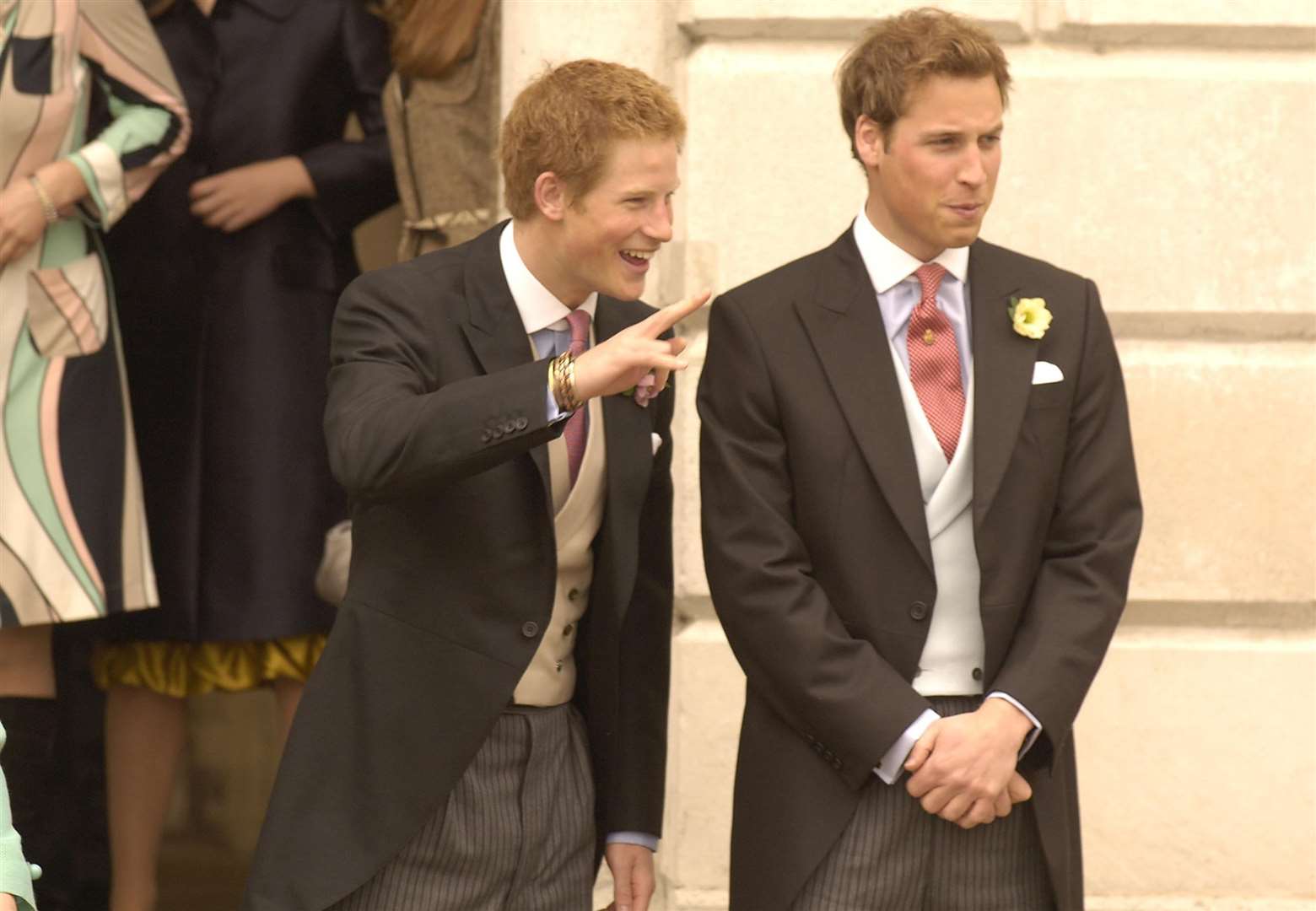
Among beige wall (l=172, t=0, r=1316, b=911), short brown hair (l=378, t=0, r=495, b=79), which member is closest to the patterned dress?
short brown hair (l=378, t=0, r=495, b=79)

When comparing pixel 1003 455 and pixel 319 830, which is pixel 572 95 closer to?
pixel 1003 455

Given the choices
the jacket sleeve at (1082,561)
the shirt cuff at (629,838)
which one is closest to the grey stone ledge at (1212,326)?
the jacket sleeve at (1082,561)

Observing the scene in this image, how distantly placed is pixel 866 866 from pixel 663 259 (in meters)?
1.84

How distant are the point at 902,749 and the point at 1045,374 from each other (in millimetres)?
606

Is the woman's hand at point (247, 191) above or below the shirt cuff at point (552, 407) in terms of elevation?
above

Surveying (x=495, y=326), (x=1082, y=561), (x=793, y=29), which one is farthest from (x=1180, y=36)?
(x=495, y=326)

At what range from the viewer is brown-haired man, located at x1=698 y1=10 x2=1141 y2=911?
3033mm

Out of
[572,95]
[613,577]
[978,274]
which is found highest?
[572,95]

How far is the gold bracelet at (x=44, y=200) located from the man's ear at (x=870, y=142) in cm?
182

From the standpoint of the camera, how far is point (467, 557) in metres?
2.96

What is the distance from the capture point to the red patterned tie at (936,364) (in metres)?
3.13

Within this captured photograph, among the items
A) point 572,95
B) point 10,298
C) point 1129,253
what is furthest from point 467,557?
point 1129,253

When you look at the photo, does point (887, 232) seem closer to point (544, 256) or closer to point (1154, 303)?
point (544, 256)

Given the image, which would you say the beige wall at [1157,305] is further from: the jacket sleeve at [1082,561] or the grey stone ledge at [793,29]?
the jacket sleeve at [1082,561]
